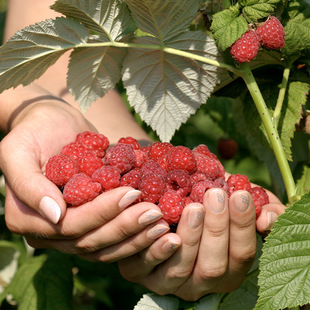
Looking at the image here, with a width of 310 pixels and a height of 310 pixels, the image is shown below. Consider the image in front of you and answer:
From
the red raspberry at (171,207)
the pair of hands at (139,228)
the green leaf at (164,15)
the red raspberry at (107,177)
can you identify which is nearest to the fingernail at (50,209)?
the pair of hands at (139,228)

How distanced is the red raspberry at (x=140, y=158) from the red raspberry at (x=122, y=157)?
0.02 meters

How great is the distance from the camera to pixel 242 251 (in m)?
1.08

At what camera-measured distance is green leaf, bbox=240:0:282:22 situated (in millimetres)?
986

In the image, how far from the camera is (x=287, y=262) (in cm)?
92

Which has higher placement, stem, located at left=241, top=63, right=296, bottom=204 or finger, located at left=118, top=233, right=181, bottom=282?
stem, located at left=241, top=63, right=296, bottom=204

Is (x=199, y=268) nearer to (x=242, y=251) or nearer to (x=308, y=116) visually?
(x=242, y=251)

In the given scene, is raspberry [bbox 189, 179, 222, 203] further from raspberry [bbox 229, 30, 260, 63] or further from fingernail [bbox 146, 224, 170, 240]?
raspberry [bbox 229, 30, 260, 63]

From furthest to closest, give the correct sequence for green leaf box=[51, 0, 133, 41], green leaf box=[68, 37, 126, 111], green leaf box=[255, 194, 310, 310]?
green leaf box=[68, 37, 126, 111], green leaf box=[51, 0, 133, 41], green leaf box=[255, 194, 310, 310]

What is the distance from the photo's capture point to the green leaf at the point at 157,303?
3.81 feet

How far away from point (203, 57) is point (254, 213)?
348mm

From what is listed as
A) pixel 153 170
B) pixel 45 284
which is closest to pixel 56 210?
pixel 153 170

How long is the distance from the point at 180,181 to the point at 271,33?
35 cm

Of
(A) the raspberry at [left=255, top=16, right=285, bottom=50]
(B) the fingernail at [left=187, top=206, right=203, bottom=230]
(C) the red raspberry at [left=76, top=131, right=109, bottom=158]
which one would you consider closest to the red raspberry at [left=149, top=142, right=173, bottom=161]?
(C) the red raspberry at [left=76, top=131, right=109, bottom=158]

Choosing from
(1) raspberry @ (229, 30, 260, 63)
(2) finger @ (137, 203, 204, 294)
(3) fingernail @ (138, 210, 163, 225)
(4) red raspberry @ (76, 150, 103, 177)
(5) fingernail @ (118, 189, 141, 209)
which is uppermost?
(1) raspberry @ (229, 30, 260, 63)
